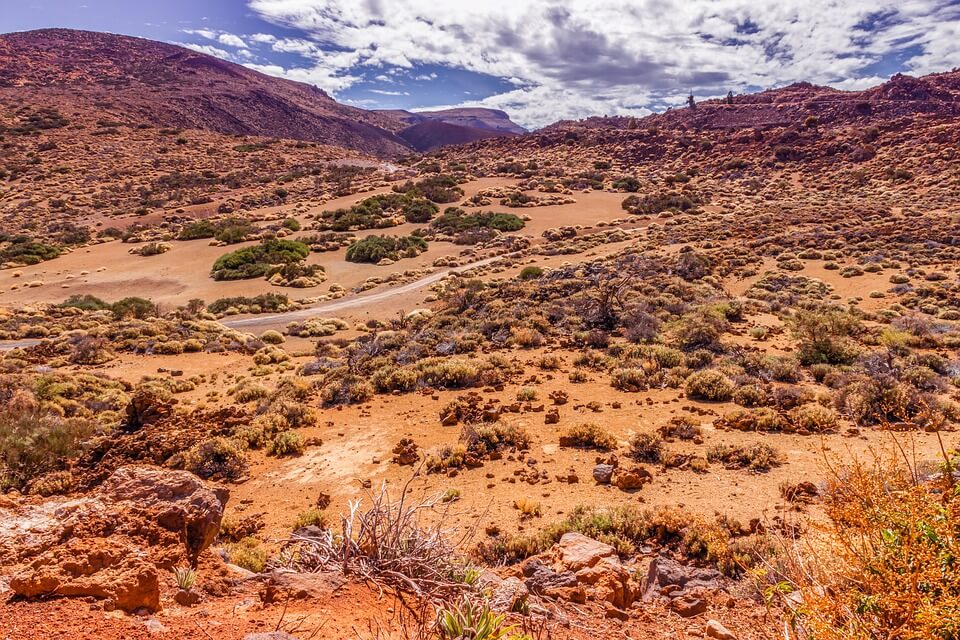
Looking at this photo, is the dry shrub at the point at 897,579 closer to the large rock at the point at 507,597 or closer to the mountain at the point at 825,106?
the large rock at the point at 507,597

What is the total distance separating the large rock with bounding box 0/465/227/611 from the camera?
2816 millimetres

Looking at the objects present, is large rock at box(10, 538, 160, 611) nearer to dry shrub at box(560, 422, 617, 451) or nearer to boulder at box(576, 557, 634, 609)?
boulder at box(576, 557, 634, 609)

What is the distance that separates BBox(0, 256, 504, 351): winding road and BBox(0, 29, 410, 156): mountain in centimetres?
6772

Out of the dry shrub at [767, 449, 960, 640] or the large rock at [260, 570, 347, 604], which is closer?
the dry shrub at [767, 449, 960, 640]

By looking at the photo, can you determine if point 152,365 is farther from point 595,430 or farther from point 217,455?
point 595,430

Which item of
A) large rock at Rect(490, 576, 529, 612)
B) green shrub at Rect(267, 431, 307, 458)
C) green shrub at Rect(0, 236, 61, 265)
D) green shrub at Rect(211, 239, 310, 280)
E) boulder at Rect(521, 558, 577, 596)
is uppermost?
green shrub at Rect(0, 236, 61, 265)

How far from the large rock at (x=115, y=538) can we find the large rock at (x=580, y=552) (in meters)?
3.01

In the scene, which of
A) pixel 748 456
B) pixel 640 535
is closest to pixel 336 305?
pixel 748 456

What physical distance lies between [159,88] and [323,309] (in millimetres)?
90895

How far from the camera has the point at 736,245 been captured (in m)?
25.7

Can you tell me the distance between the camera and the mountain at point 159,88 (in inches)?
2906

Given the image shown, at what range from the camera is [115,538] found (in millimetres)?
3264

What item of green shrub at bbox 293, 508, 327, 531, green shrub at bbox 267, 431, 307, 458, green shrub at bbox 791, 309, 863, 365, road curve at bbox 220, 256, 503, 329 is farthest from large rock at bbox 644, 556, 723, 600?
road curve at bbox 220, 256, 503, 329

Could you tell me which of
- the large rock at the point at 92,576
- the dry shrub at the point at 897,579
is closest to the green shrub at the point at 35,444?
the large rock at the point at 92,576
